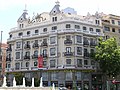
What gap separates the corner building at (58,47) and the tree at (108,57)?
3552mm

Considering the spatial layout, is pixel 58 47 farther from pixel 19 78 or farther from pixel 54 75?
pixel 19 78

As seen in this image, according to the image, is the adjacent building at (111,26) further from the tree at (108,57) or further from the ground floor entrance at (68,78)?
the ground floor entrance at (68,78)

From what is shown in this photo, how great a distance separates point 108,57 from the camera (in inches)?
2442

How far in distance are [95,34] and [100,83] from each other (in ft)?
40.0

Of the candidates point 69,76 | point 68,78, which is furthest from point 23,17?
point 68,78

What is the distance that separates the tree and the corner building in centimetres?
355

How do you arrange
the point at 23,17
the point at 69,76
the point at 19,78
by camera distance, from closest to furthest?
1. the point at 69,76
2. the point at 19,78
3. the point at 23,17

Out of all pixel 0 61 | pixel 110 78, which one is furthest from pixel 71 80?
pixel 0 61

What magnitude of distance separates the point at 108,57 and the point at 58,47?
39.8 ft

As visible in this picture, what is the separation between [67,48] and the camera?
2571 inches

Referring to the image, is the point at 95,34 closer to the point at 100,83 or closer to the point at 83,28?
the point at 83,28

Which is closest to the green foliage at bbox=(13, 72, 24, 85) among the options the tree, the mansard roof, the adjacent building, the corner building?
the corner building

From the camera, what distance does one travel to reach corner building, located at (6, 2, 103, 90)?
6462 cm

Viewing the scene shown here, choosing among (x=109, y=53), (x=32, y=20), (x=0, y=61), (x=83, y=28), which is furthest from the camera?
(x=0, y=61)
